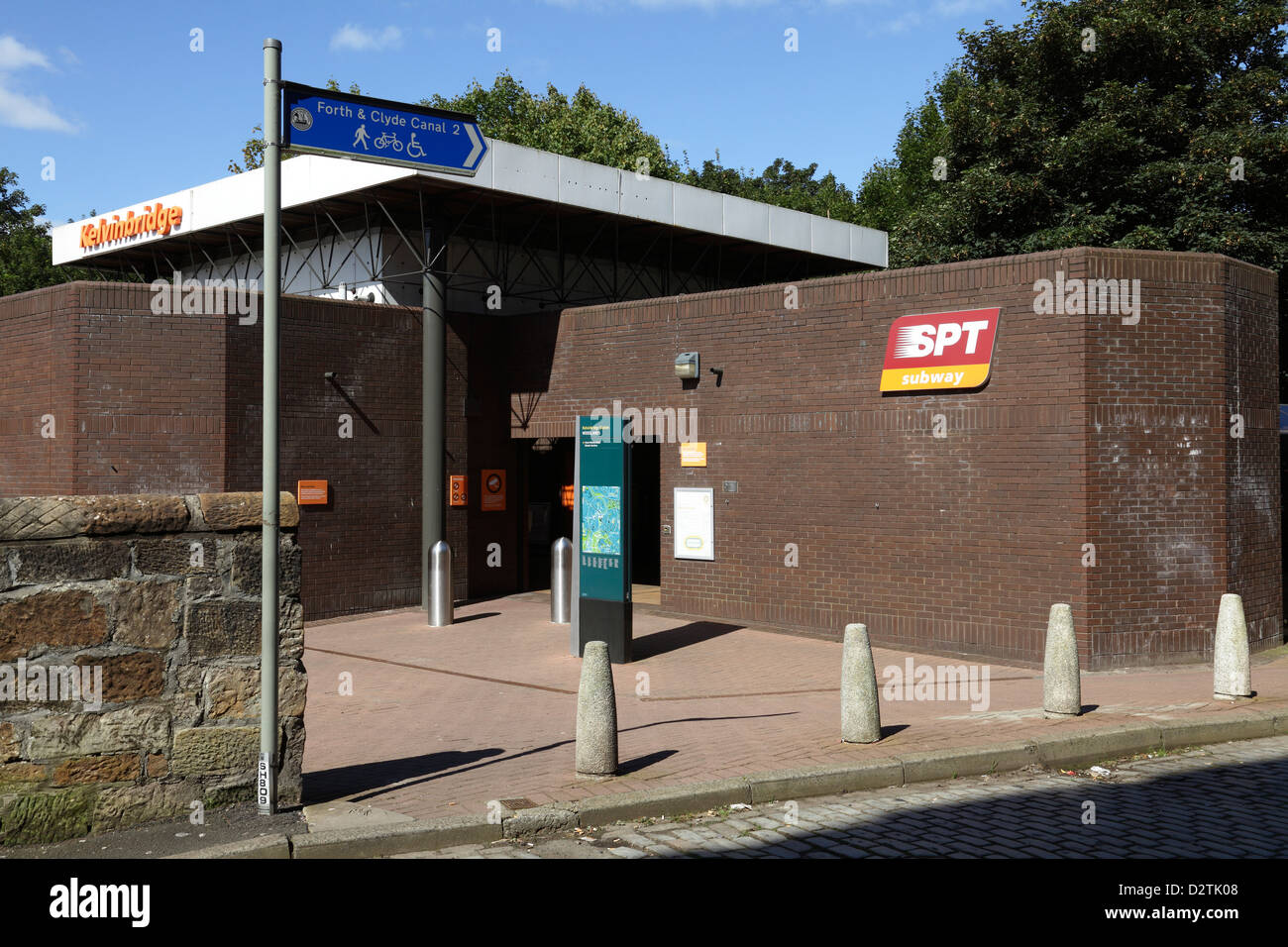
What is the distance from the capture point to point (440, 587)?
16.6m

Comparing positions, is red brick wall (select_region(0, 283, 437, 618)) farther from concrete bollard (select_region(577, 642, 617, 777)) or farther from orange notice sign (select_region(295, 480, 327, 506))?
concrete bollard (select_region(577, 642, 617, 777))

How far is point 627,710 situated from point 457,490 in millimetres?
9081

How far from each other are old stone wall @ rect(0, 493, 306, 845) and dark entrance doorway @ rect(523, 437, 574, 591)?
14.9m

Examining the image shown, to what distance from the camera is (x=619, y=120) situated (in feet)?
153

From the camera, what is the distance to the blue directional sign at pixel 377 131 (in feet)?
21.5

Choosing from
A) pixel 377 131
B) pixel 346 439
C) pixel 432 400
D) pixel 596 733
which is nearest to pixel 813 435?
pixel 432 400

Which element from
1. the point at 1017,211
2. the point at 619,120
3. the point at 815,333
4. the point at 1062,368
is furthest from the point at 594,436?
the point at 619,120

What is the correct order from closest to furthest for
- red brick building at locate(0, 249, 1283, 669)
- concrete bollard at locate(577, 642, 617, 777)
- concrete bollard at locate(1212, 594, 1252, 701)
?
concrete bollard at locate(577, 642, 617, 777), concrete bollard at locate(1212, 594, 1252, 701), red brick building at locate(0, 249, 1283, 669)

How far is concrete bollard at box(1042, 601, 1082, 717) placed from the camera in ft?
31.5

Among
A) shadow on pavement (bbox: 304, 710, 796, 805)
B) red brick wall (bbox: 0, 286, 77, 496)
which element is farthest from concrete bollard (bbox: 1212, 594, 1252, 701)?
red brick wall (bbox: 0, 286, 77, 496)

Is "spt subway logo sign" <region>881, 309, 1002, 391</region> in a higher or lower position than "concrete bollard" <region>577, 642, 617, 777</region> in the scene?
higher

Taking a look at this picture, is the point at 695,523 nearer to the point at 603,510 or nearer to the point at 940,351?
the point at 603,510
